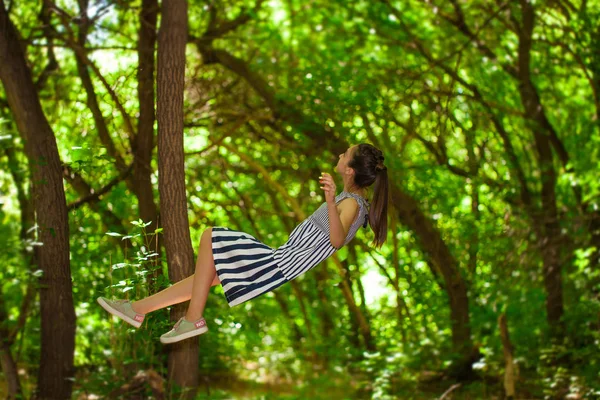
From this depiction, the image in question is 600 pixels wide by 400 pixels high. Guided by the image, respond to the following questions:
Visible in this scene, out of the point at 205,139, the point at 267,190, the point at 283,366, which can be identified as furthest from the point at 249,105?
the point at 283,366

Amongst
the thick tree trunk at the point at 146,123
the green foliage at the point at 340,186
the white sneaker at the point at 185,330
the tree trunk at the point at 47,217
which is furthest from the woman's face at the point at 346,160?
the green foliage at the point at 340,186

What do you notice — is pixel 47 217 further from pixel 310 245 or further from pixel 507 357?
pixel 507 357

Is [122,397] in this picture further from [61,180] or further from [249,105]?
[249,105]

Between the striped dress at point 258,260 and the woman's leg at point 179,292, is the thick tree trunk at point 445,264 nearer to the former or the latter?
the striped dress at point 258,260

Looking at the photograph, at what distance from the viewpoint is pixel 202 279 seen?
4.05 metres

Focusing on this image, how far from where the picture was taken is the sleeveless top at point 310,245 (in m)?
4.07

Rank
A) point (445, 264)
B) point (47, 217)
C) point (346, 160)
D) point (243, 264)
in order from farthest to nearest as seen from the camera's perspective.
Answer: point (445, 264), point (47, 217), point (346, 160), point (243, 264)

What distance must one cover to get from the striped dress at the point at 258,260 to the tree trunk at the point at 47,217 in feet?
5.14

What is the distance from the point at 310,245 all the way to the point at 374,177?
0.53 m

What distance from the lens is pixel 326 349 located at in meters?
8.25

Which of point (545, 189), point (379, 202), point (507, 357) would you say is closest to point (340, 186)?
point (507, 357)

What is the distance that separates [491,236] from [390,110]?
178 cm

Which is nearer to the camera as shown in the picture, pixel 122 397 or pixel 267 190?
pixel 122 397

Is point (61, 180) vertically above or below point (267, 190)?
below
